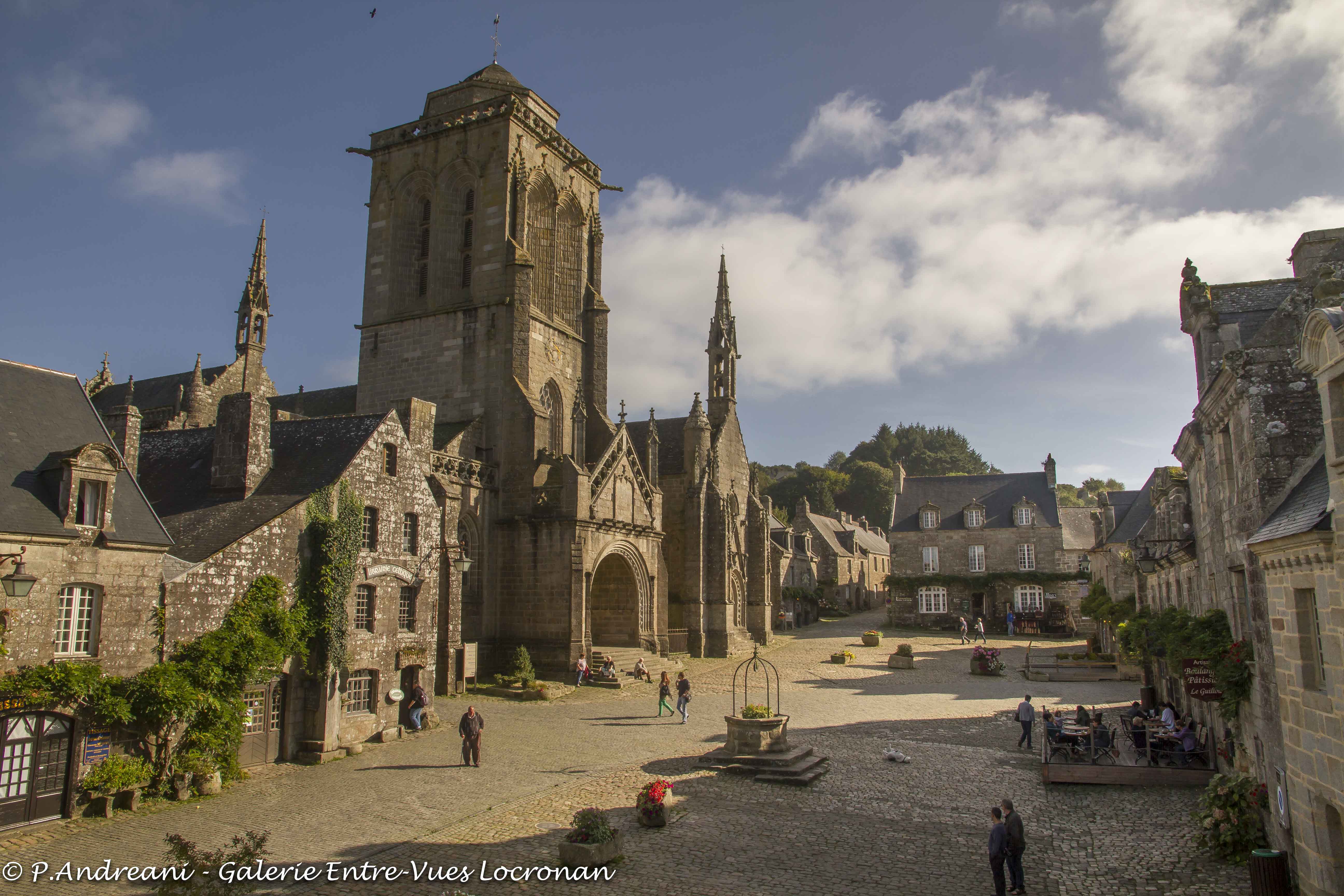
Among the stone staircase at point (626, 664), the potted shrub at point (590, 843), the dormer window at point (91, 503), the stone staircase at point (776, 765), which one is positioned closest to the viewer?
the potted shrub at point (590, 843)

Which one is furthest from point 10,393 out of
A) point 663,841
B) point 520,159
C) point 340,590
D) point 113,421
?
point 520,159

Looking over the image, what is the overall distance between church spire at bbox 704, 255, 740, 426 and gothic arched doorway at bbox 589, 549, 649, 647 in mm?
12297

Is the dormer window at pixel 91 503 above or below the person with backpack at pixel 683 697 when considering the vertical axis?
above

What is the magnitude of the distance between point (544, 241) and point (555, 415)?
27.6 feet

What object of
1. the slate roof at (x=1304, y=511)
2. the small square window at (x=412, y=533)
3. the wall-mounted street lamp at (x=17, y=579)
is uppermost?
the small square window at (x=412, y=533)

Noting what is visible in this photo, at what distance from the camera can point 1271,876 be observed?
10039 millimetres

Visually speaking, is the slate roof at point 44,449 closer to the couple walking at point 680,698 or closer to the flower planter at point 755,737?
the flower planter at point 755,737

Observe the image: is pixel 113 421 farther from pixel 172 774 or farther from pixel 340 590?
pixel 172 774

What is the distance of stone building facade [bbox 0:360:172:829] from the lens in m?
13.3

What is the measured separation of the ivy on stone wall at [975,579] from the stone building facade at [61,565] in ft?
156

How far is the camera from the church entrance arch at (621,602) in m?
34.2

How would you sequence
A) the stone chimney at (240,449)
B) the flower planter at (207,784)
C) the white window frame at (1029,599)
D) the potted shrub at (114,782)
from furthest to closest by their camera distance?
the white window frame at (1029,599) < the stone chimney at (240,449) < the flower planter at (207,784) < the potted shrub at (114,782)

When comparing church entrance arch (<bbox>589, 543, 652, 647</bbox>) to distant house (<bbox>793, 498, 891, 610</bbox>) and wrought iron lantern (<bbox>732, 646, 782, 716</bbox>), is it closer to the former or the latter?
wrought iron lantern (<bbox>732, 646, 782, 716</bbox>)

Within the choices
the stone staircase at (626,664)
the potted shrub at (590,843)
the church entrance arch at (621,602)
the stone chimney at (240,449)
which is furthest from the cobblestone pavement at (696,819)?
the church entrance arch at (621,602)
